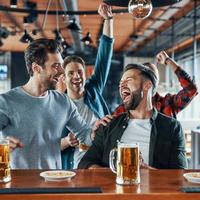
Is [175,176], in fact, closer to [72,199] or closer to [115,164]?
[115,164]

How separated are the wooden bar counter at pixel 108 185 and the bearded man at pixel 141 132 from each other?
1.29 ft

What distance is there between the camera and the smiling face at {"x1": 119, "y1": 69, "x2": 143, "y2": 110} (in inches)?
98.5

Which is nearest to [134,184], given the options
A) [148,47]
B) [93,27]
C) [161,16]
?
[161,16]

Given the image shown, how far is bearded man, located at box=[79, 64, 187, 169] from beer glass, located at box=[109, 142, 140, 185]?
608mm

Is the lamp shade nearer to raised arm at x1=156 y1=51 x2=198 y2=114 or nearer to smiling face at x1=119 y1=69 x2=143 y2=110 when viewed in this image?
smiling face at x1=119 y1=69 x2=143 y2=110

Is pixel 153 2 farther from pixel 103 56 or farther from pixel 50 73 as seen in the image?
pixel 103 56

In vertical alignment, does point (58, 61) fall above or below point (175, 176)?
above

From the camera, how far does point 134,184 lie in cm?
173

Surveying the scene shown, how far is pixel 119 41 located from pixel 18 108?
12064 millimetres

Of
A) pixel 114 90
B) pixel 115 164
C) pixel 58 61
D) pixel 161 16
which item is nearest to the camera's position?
pixel 115 164

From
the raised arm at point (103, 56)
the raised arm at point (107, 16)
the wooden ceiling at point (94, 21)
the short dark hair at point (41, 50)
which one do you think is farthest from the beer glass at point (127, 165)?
the wooden ceiling at point (94, 21)

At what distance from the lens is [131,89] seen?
8.22 ft

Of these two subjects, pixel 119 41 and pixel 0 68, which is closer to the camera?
pixel 119 41

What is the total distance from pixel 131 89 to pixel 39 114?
563 millimetres
